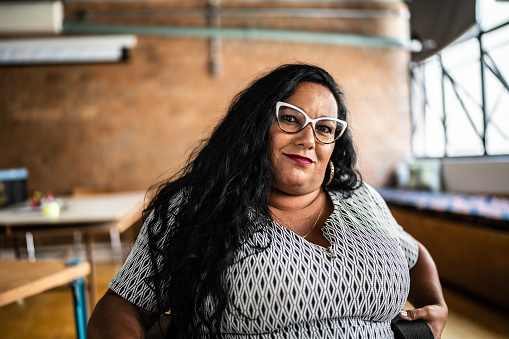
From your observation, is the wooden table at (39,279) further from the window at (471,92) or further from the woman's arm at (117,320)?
the window at (471,92)

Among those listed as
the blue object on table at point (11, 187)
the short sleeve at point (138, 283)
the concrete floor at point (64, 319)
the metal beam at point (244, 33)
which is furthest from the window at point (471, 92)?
the blue object on table at point (11, 187)

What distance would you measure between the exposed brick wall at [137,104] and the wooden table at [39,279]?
3687 millimetres

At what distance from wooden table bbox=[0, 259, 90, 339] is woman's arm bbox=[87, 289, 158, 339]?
0.50 m

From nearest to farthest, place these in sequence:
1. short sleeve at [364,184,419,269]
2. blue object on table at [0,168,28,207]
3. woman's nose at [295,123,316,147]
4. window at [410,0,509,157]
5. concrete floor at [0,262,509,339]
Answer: woman's nose at [295,123,316,147]
short sleeve at [364,184,419,269]
concrete floor at [0,262,509,339]
blue object on table at [0,168,28,207]
window at [410,0,509,157]

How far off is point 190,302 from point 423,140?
5.55 meters

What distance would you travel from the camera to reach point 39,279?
4.92 ft

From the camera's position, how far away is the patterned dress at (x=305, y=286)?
105cm

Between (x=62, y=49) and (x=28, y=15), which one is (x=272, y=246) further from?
(x=28, y=15)

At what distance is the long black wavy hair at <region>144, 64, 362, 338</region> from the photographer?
3.52 ft

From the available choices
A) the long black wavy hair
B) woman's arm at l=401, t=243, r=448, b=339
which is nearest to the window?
woman's arm at l=401, t=243, r=448, b=339

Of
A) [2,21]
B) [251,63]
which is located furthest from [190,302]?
[2,21]

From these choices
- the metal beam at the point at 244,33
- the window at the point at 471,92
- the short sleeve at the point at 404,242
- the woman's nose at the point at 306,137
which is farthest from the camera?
the metal beam at the point at 244,33

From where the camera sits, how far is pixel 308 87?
1.33 metres

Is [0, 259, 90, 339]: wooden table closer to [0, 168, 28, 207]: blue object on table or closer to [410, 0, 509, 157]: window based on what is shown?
[0, 168, 28, 207]: blue object on table
